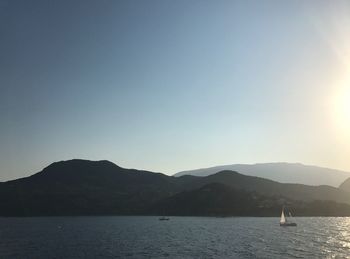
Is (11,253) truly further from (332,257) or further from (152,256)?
(332,257)

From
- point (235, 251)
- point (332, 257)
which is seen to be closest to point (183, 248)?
point (235, 251)

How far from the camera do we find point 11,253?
114 metres

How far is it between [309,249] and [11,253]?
8342 centimetres

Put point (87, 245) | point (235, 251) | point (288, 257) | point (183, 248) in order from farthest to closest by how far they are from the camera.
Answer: point (87, 245) → point (183, 248) → point (235, 251) → point (288, 257)

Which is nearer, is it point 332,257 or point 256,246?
point 332,257

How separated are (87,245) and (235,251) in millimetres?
50236

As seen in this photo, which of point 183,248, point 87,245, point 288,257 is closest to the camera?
point 288,257

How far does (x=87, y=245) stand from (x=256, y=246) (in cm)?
5393

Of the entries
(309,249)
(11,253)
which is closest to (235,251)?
(309,249)

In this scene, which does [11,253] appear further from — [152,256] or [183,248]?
[183,248]

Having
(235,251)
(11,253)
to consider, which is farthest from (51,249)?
(235,251)

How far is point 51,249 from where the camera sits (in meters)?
124

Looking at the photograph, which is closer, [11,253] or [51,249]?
[11,253]

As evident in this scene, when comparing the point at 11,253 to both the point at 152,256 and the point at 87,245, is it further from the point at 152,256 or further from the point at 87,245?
the point at 152,256
